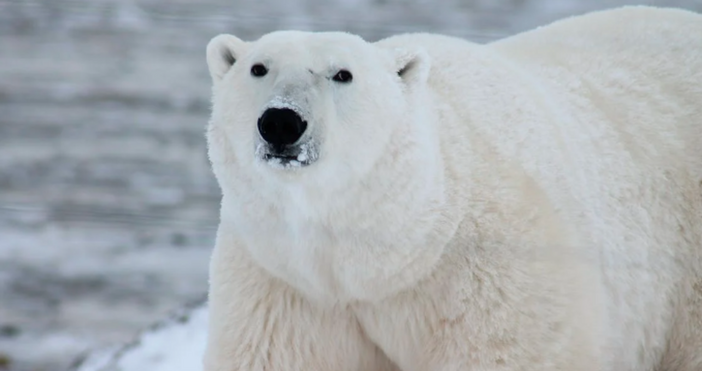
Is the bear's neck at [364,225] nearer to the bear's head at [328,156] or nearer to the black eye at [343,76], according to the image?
the bear's head at [328,156]

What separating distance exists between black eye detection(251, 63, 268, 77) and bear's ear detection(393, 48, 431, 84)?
0.38m

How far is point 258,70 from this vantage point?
2.42m

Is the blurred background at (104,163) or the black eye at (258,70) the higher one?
the blurred background at (104,163)

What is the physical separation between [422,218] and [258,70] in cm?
59

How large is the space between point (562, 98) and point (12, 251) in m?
3.22

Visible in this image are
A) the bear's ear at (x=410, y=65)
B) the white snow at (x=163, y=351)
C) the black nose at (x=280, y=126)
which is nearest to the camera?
the black nose at (x=280, y=126)

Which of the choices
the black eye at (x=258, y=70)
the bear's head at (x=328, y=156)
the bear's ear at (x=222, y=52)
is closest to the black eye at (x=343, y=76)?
the bear's head at (x=328, y=156)

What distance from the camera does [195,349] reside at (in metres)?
3.89

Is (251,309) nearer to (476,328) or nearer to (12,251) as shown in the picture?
(476,328)

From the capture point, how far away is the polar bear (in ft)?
7.81

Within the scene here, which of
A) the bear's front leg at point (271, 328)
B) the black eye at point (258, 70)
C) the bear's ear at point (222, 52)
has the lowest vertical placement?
the bear's front leg at point (271, 328)

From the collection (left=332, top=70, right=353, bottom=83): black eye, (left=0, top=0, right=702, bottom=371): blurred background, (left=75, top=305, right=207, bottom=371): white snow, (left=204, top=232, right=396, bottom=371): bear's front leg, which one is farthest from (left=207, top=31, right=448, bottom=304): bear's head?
(left=75, top=305, right=207, bottom=371): white snow

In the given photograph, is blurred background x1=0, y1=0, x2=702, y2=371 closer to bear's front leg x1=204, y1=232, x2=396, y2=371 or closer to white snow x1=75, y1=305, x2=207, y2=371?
white snow x1=75, y1=305, x2=207, y2=371

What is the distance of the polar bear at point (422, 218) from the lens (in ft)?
7.81
